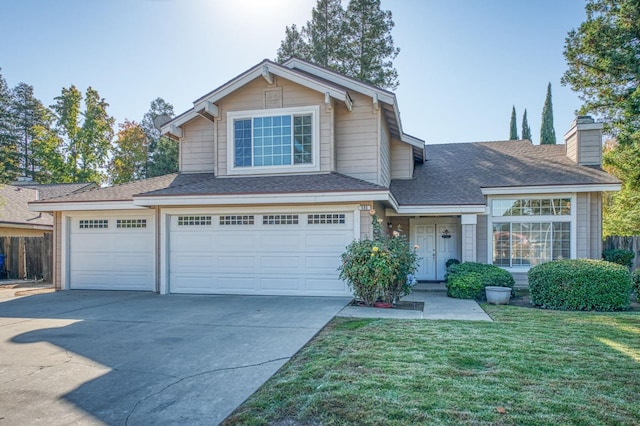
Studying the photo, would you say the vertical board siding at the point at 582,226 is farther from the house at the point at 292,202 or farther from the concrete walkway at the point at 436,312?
the concrete walkway at the point at 436,312

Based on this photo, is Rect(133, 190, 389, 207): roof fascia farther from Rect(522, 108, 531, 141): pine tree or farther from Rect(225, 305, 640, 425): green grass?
Rect(522, 108, 531, 141): pine tree

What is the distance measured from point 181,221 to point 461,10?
10579 millimetres

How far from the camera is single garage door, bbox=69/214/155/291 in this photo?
Result: 40.2 ft

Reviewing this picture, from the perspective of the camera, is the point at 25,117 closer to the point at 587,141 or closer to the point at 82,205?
the point at 82,205

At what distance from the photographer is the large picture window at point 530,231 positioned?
13102mm

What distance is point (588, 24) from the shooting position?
17.0m

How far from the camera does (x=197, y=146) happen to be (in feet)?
44.4

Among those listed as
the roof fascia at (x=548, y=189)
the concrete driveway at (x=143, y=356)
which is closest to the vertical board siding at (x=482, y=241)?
the roof fascia at (x=548, y=189)

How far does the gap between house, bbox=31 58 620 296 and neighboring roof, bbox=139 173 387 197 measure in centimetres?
5

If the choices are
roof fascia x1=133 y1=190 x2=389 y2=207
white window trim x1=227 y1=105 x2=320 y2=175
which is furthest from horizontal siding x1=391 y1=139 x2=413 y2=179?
roof fascia x1=133 y1=190 x2=389 y2=207

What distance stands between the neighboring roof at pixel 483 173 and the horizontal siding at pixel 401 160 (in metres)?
0.33

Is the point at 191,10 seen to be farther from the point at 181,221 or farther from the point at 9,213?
the point at 9,213

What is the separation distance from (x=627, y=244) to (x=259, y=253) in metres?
13.7

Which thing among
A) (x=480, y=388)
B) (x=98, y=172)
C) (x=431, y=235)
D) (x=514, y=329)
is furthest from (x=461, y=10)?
(x=98, y=172)
